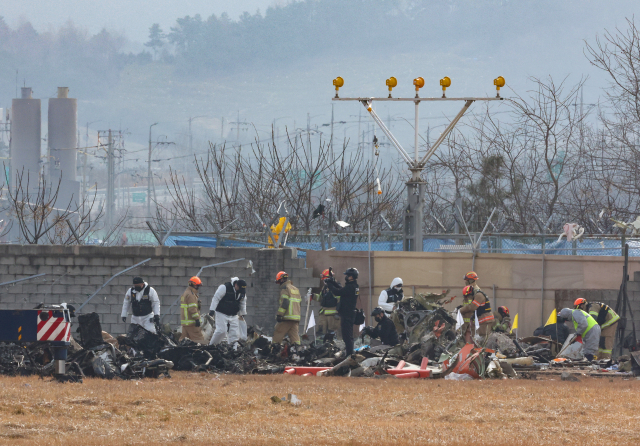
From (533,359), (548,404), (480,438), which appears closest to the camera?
(480,438)

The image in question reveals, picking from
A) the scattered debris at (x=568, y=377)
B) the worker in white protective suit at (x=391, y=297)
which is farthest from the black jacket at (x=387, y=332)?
the scattered debris at (x=568, y=377)

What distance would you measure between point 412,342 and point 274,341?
2.60m

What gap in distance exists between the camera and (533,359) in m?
16.2

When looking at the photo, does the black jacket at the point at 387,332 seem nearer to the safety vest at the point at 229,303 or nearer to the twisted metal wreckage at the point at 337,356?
the twisted metal wreckage at the point at 337,356

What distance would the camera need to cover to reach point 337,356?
50.5 ft

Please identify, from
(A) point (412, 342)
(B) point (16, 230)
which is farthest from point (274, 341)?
(B) point (16, 230)

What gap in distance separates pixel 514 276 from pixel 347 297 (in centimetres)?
488

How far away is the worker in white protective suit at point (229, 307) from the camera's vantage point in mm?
16203

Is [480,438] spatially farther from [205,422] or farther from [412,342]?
[412,342]

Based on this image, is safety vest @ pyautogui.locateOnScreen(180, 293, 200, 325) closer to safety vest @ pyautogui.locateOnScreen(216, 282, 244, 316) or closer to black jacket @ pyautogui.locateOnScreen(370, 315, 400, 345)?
safety vest @ pyautogui.locateOnScreen(216, 282, 244, 316)

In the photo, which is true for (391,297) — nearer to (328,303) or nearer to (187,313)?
(328,303)

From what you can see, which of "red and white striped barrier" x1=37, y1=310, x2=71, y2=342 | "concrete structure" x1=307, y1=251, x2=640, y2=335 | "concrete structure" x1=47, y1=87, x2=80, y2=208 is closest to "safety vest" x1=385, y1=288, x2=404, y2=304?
"concrete structure" x1=307, y1=251, x2=640, y2=335

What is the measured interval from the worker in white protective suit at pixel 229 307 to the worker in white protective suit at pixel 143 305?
1095 millimetres

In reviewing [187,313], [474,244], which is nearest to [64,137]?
[474,244]
